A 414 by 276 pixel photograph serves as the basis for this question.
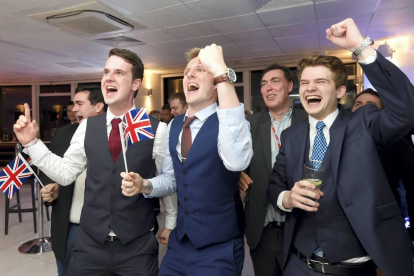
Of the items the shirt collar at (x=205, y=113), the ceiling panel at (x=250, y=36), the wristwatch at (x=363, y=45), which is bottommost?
the shirt collar at (x=205, y=113)

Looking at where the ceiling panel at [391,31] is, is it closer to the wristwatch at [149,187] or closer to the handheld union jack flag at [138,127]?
the handheld union jack flag at [138,127]

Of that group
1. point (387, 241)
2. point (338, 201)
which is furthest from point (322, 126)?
point (387, 241)

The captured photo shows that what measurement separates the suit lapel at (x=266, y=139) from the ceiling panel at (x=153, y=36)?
4.08 m

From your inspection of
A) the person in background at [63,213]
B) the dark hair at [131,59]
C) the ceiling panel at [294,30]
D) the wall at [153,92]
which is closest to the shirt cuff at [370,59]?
the dark hair at [131,59]

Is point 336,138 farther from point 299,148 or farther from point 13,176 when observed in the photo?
point 13,176

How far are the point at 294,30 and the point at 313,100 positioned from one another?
4.73 meters

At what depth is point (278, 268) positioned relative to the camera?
196 centimetres

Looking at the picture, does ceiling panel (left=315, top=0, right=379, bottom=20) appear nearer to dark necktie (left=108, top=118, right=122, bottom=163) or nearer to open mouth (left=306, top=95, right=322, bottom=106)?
open mouth (left=306, top=95, right=322, bottom=106)

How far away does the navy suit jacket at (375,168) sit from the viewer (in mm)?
1107

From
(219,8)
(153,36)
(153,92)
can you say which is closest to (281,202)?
(219,8)

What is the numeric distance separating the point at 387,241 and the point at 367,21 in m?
5.19

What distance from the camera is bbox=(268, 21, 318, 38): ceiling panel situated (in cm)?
536

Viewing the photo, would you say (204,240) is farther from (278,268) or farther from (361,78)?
(361,78)

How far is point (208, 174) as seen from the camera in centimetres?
137
